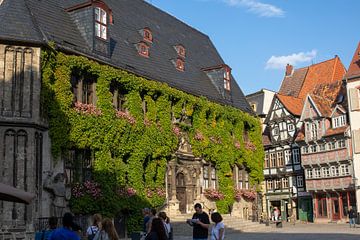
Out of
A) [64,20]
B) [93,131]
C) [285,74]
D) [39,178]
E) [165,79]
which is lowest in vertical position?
[39,178]

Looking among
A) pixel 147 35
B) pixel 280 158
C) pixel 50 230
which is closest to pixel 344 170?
pixel 280 158

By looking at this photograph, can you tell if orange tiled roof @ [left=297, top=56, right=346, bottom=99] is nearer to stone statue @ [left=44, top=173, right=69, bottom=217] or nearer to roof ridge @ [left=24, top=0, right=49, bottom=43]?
roof ridge @ [left=24, top=0, right=49, bottom=43]

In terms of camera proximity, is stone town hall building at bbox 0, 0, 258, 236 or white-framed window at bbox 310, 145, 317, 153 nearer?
stone town hall building at bbox 0, 0, 258, 236

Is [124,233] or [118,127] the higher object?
[118,127]

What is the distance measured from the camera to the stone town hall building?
70.1 feet

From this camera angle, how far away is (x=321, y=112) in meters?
45.4

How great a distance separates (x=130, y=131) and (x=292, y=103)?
2903 centimetres

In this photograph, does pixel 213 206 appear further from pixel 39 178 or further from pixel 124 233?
pixel 39 178

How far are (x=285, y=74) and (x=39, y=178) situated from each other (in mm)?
44150

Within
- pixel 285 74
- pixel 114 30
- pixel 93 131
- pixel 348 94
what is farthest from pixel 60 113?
pixel 285 74

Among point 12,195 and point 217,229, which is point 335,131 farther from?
point 12,195

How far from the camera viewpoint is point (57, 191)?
73.4 ft

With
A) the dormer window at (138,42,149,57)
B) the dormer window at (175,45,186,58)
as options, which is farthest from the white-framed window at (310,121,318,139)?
the dormer window at (138,42,149,57)

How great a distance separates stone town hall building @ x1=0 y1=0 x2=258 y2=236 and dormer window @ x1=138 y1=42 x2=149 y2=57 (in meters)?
0.06
